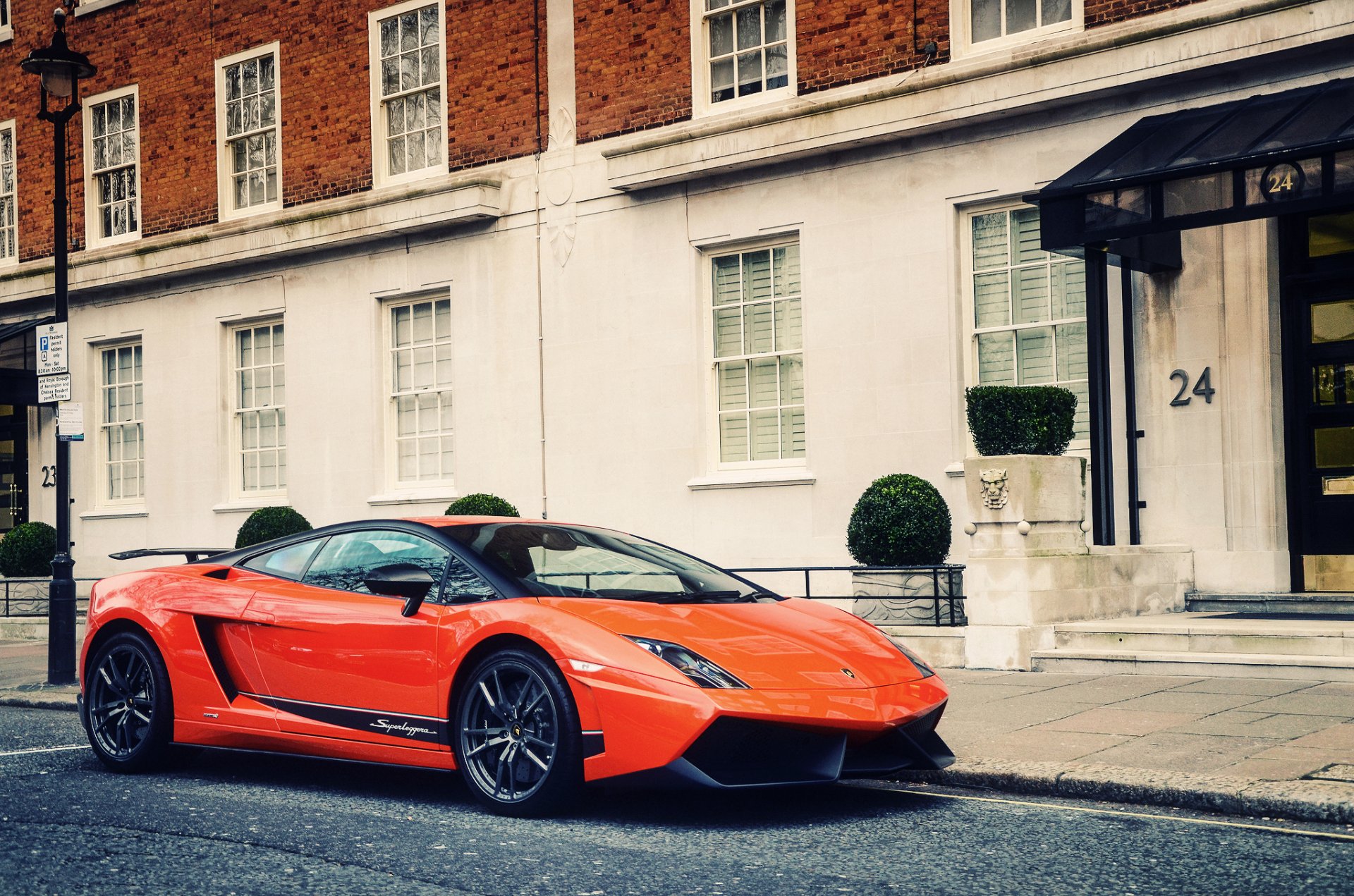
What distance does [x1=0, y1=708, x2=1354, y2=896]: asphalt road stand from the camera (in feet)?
17.3

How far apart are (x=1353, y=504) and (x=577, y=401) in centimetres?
852

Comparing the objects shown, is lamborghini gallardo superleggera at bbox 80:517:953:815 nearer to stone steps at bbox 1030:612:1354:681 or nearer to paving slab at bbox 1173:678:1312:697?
paving slab at bbox 1173:678:1312:697

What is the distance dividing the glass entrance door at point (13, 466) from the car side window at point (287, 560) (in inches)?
689

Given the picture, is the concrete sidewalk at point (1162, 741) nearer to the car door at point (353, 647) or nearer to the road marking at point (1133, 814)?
the road marking at point (1133, 814)

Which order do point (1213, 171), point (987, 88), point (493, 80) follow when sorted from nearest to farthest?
point (1213, 171)
point (987, 88)
point (493, 80)

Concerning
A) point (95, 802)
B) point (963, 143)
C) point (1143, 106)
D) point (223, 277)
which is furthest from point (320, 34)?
point (95, 802)

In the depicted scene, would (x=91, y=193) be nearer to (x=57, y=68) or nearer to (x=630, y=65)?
(x=57, y=68)

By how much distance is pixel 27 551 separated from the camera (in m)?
21.2

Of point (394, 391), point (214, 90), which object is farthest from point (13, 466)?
point (394, 391)

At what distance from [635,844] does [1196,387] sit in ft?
28.6

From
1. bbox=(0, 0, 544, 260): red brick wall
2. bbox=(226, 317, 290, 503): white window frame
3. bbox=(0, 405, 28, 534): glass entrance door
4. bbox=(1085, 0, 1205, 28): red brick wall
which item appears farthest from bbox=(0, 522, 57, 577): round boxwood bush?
bbox=(1085, 0, 1205, 28): red brick wall

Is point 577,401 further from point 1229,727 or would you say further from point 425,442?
point 1229,727

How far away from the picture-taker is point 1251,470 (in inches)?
502

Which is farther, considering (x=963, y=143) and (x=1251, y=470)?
(x=963, y=143)
